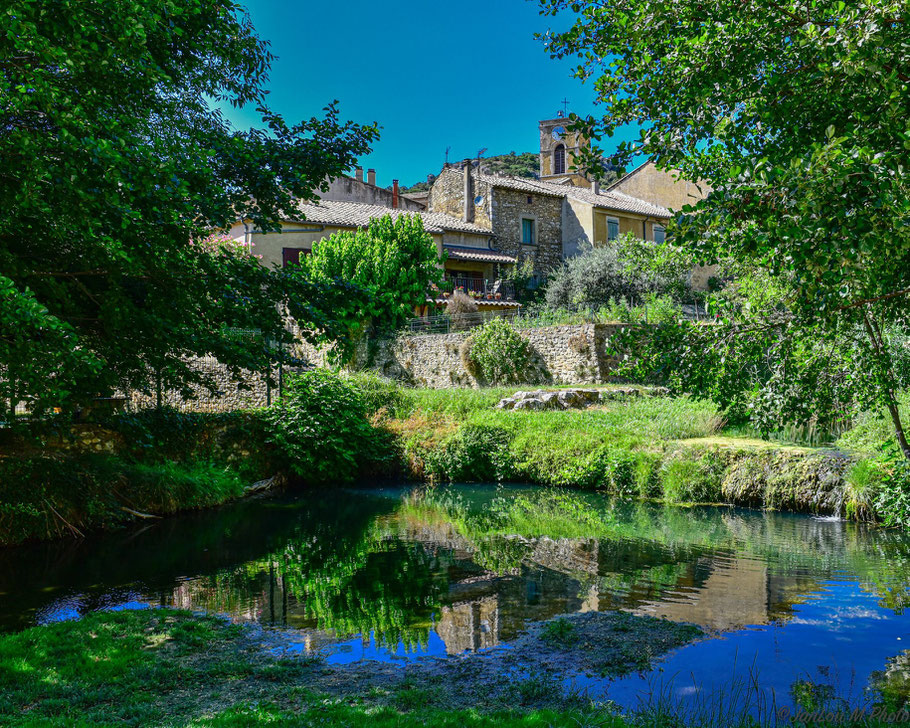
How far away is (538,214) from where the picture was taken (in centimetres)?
3722

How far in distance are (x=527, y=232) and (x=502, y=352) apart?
55.1 ft

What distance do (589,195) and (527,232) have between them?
14.4 ft

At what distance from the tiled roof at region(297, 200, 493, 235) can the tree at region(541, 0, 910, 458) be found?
24.3m

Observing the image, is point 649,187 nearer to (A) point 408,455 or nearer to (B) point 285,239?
(B) point 285,239

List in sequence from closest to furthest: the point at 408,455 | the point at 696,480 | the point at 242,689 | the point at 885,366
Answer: the point at 242,689 < the point at 885,366 < the point at 696,480 < the point at 408,455

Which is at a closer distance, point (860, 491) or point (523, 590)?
point (523, 590)

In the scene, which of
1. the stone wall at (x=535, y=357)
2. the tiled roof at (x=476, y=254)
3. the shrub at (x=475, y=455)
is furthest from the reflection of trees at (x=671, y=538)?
the tiled roof at (x=476, y=254)

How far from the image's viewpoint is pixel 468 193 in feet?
121

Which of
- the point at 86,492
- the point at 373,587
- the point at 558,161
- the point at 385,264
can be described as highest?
the point at 558,161

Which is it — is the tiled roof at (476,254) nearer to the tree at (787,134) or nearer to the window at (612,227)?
the window at (612,227)

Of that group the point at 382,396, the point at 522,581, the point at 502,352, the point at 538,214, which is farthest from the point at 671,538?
the point at 538,214

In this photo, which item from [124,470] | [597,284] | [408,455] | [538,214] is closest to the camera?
[124,470]

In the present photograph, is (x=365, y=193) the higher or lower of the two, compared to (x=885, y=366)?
higher

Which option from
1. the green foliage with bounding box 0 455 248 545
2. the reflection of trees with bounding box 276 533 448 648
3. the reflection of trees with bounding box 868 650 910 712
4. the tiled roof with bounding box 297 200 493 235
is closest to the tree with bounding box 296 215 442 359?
the tiled roof with bounding box 297 200 493 235
